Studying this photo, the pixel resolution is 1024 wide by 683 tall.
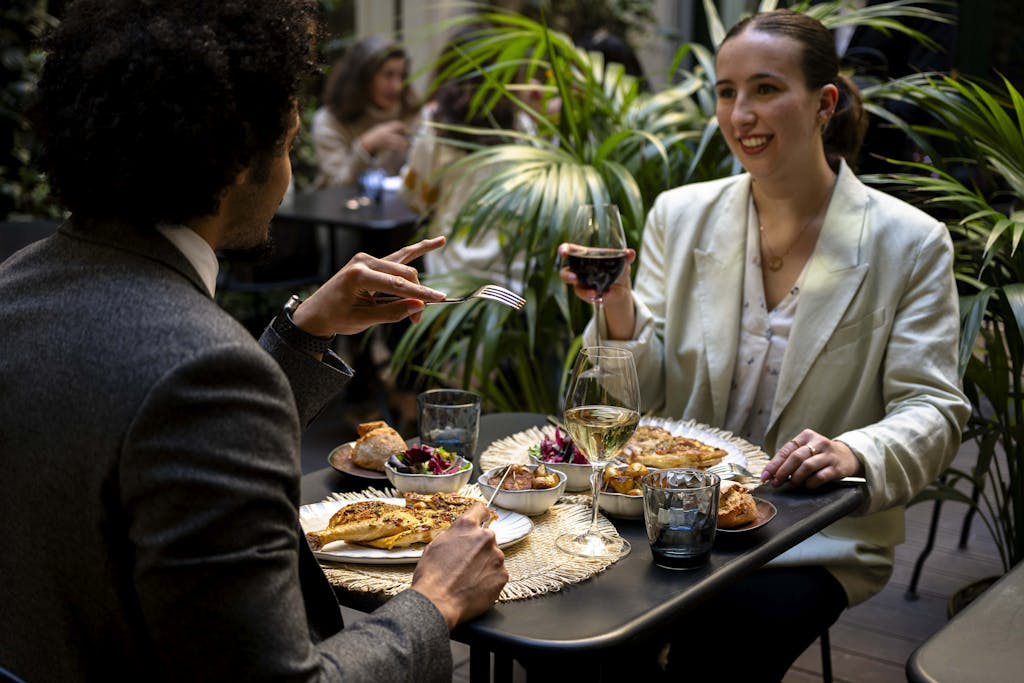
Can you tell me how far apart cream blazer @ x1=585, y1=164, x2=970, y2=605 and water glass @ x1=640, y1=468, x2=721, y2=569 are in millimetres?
521

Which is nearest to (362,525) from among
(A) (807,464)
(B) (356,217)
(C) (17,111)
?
(A) (807,464)

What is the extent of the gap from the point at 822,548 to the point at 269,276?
3.56m

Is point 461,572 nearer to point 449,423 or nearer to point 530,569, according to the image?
point 530,569

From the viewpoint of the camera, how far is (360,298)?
1.64 m

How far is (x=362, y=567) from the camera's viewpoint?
1443 millimetres

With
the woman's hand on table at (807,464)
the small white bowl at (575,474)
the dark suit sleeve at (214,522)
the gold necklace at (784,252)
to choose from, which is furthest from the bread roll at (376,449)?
the gold necklace at (784,252)

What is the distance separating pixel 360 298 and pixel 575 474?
0.41 metres

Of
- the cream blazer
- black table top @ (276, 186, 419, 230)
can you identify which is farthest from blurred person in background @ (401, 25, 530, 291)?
the cream blazer

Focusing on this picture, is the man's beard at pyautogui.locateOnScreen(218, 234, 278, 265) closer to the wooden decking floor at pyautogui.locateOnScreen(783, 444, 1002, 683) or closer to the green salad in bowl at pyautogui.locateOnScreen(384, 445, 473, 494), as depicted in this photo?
the green salad in bowl at pyautogui.locateOnScreen(384, 445, 473, 494)

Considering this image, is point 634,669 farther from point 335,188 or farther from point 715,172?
point 335,188

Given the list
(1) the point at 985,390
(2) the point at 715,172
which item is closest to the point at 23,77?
(2) the point at 715,172

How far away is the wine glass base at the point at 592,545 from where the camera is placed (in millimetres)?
1474

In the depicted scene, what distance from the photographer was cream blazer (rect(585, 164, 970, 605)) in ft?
6.77

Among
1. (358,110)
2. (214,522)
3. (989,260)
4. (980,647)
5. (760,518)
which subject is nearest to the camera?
(214,522)
